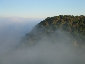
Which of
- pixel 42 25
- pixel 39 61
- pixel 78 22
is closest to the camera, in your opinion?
pixel 39 61

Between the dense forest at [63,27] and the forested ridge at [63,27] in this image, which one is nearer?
the dense forest at [63,27]

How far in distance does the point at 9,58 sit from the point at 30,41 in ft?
34.5

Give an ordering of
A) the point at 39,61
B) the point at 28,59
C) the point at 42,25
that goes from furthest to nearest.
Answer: the point at 42,25, the point at 28,59, the point at 39,61

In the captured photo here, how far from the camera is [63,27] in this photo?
266ft

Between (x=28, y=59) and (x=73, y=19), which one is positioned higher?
(x=73, y=19)

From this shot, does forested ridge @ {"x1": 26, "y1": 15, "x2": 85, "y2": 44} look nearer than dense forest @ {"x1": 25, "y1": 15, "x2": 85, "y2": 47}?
No

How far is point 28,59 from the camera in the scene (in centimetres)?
7762

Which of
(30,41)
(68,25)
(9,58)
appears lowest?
(9,58)

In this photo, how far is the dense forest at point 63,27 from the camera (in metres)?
75.4

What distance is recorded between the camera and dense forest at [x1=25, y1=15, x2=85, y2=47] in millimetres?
75375

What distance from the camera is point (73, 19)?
3428 inches

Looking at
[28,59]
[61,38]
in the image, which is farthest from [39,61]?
[61,38]

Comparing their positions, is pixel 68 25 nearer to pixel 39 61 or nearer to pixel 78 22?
pixel 78 22

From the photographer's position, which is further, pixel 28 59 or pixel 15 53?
pixel 15 53
